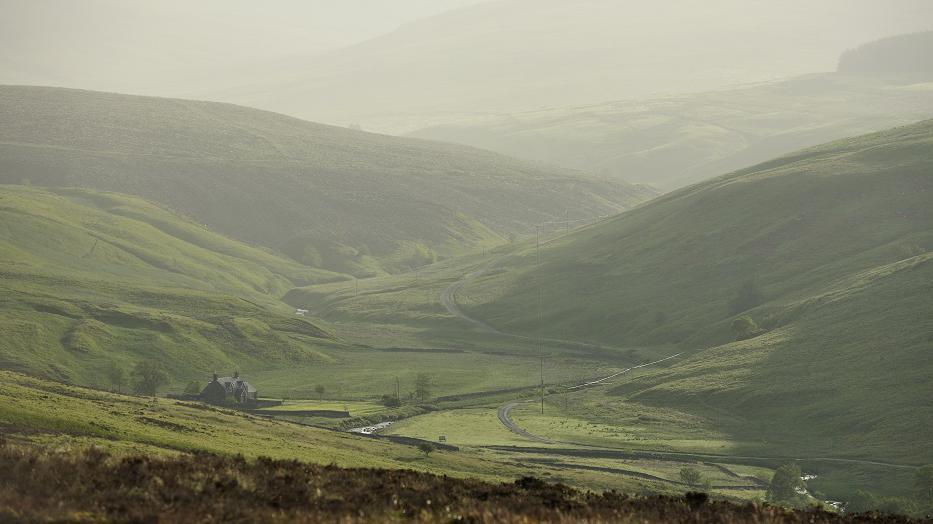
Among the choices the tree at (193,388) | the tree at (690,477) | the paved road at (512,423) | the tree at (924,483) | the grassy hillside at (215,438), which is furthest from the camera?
the tree at (193,388)

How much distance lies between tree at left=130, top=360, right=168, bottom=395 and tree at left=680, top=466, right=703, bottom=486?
8697 cm

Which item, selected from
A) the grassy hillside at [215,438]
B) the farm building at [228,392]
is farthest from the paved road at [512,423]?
the farm building at [228,392]

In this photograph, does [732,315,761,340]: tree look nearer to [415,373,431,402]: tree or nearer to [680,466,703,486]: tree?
[415,373,431,402]: tree

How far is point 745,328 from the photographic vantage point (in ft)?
620

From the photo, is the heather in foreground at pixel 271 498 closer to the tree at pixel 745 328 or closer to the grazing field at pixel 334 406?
the grazing field at pixel 334 406

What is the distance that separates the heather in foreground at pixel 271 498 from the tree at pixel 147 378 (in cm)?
13396

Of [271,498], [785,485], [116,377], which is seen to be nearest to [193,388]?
[116,377]

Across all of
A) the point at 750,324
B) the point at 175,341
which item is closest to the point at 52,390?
the point at 175,341

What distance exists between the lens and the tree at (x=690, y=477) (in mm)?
103613

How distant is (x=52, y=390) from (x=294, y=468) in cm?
7212

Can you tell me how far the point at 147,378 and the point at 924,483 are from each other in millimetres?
113185

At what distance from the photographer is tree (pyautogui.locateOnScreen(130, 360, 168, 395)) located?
161 m

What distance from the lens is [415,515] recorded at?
26469 millimetres

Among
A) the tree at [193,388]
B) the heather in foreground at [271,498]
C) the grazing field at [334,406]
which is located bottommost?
the grazing field at [334,406]
